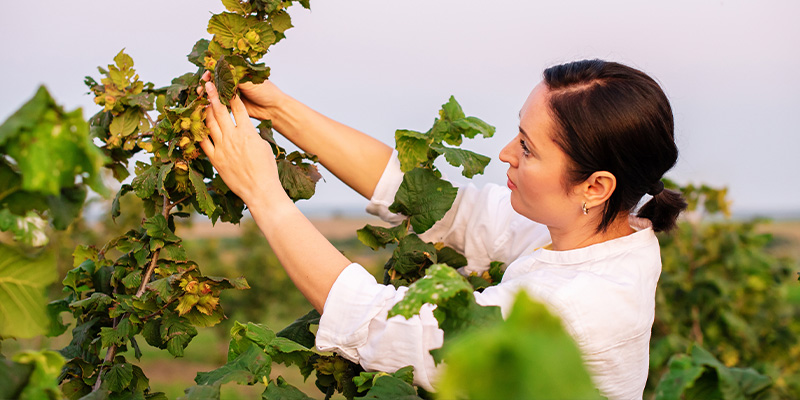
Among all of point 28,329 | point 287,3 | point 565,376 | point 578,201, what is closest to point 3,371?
point 28,329

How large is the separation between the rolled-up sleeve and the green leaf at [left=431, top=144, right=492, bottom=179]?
1.41 ft

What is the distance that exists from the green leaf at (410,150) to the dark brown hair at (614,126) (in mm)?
425

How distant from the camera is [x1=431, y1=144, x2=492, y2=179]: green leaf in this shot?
5.77 ft

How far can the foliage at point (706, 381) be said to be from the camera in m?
0.95

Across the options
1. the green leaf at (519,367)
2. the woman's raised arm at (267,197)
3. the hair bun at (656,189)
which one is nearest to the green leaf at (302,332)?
the woman's raised arm at (267,197)

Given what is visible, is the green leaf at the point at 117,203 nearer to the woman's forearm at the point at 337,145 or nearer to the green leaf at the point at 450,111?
the woman's forearm at the point at 337,145

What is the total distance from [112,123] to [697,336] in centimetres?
477

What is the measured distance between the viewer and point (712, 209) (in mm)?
4836

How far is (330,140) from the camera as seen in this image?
2066 mm

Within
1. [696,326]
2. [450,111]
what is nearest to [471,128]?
[450,111]

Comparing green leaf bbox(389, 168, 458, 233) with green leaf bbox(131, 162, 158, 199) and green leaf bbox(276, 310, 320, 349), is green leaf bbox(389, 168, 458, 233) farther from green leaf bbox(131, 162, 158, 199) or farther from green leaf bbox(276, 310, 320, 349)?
green leaf bbox(131, 162, 158, 199)

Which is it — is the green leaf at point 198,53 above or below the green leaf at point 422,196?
above

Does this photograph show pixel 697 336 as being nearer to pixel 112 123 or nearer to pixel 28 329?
pixel 112 123

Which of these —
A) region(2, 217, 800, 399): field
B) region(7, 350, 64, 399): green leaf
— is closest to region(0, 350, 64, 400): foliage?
region(7, 350, 64, 399): green leaf
